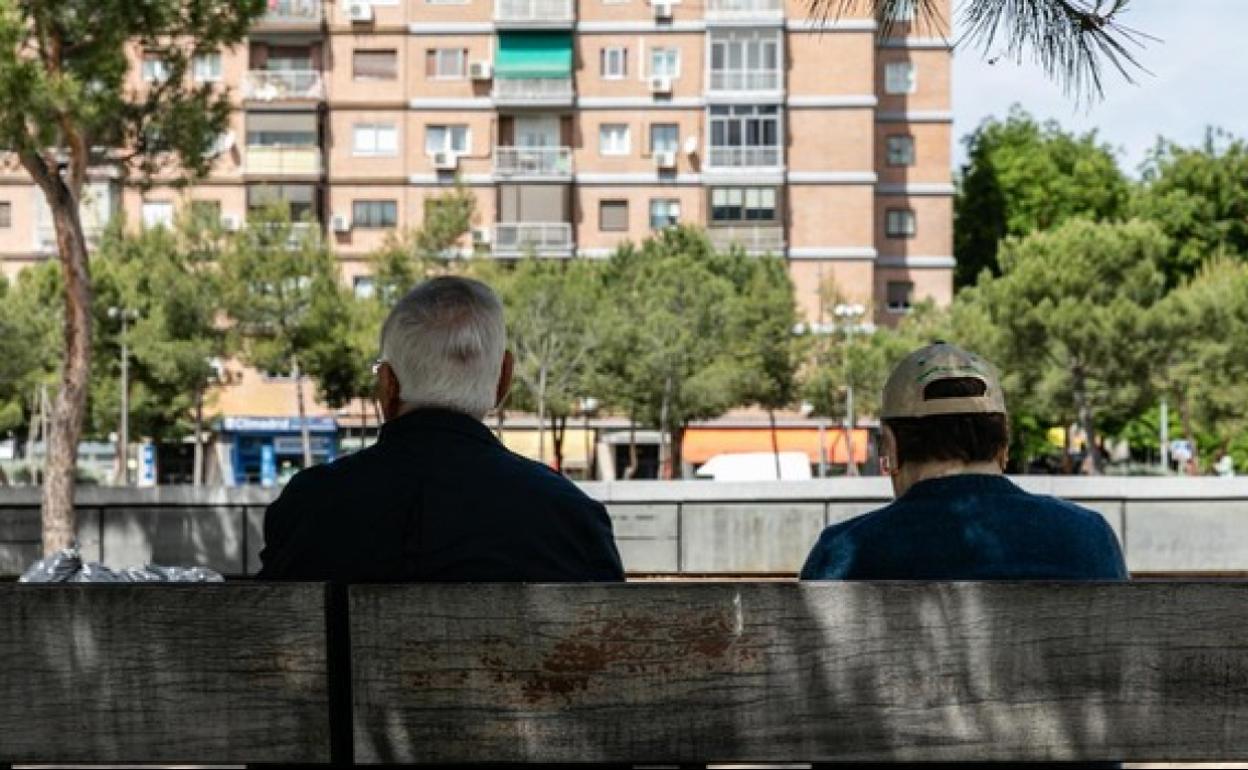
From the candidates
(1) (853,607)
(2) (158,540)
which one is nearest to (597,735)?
(1) (853,607)

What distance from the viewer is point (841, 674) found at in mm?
2498

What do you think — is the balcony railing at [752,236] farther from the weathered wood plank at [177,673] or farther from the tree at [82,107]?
the weathered wood plank at [177,673]

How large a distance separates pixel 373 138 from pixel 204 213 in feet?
49.0

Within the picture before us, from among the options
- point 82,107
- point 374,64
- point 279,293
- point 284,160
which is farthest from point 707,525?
point 374,64

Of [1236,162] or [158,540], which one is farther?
[1236,162]

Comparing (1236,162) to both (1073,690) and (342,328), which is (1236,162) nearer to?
(342,328)

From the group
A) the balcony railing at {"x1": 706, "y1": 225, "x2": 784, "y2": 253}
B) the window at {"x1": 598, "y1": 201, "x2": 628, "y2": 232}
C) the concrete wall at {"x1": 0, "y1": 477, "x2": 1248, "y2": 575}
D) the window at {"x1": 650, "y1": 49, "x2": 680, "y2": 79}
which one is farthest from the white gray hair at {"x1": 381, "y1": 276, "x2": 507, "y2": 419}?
the window at {"x1": 650, "y1": 49, "x2": 680, "y2": 79}

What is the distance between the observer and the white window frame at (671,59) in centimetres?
6081

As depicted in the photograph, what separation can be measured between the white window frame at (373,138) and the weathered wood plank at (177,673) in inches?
2331

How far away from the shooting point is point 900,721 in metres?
2.49

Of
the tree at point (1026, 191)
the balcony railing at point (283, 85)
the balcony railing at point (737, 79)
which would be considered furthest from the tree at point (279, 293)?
the tree at point (1026, 191)

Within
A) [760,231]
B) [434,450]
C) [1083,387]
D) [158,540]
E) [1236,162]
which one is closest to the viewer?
[434,450]

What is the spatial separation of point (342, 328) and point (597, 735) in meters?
43.3

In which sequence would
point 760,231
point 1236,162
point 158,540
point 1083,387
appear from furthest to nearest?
1. point 1236,162
2. point 760,231
3. point 1083,387
4. point 158,540
